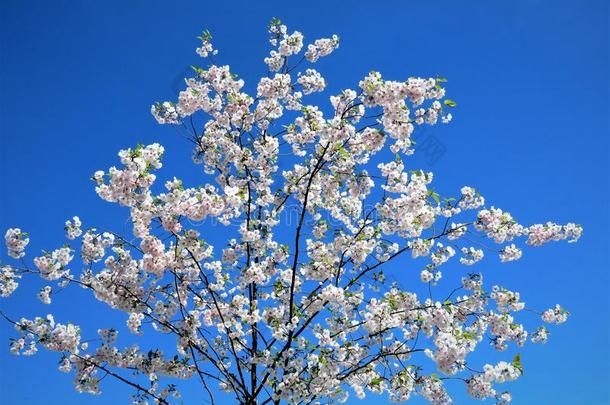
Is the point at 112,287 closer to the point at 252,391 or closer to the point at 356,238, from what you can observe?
the point at 252,391

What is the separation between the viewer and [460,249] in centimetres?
855

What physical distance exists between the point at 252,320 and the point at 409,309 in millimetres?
2388

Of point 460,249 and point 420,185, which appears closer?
point 420,185

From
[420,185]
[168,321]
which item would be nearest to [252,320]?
[168,321]

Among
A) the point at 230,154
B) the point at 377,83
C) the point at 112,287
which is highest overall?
the point at 230,154

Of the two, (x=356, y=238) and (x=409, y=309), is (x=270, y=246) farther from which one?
(x=409, y=309)

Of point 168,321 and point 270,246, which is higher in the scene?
point 270,246

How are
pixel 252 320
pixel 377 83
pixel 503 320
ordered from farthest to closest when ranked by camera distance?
pixel 503 320 < pixel 252 320 < pixel 377 83

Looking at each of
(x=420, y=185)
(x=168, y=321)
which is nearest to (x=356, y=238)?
(x=420, y=185)

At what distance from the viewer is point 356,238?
7.96m

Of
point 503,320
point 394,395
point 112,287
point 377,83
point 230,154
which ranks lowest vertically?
point 394,395

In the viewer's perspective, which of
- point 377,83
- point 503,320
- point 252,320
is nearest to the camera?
point 377,83

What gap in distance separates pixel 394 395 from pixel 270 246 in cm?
292

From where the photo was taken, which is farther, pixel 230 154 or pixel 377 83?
pixel 230 154
